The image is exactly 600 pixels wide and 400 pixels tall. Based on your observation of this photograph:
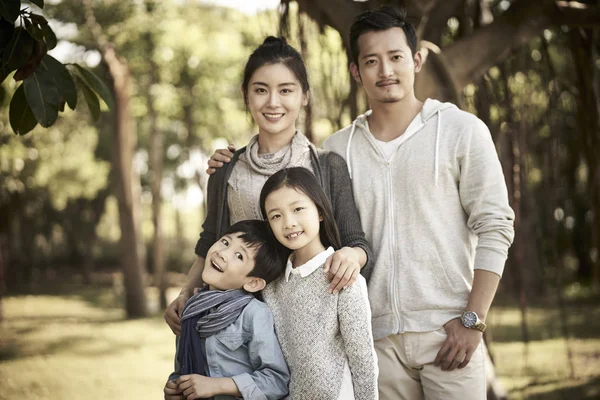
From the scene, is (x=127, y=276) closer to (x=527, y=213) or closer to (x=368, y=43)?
(x=527, y=213)

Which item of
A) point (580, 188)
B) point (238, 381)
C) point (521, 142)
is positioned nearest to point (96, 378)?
point (521, 142)

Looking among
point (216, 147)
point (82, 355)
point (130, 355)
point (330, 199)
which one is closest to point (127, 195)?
point (82, 355)

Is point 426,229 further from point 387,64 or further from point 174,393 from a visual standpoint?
point 174,393

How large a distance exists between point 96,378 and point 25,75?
5.82 metres

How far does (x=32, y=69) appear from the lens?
74.9 inches

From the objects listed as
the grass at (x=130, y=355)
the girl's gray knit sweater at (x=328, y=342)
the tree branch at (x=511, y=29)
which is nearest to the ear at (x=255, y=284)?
the girl's gray knit sweater at (x=328, y=342)

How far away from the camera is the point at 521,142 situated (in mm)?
3688

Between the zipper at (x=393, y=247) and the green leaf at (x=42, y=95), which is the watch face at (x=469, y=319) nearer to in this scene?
the zipper at (x=393, y=247)

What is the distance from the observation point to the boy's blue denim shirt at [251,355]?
1.82 meters

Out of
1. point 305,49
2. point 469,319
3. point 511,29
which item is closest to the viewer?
point 469,319

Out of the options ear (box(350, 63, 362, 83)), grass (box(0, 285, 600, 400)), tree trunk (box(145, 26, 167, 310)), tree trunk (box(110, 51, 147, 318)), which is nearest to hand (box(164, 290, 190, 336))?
ear (box(350, 63, 362, 83))

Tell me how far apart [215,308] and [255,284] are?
0.13m

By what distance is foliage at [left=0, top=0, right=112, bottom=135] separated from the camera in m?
1.84

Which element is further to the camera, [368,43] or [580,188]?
[580,188]
